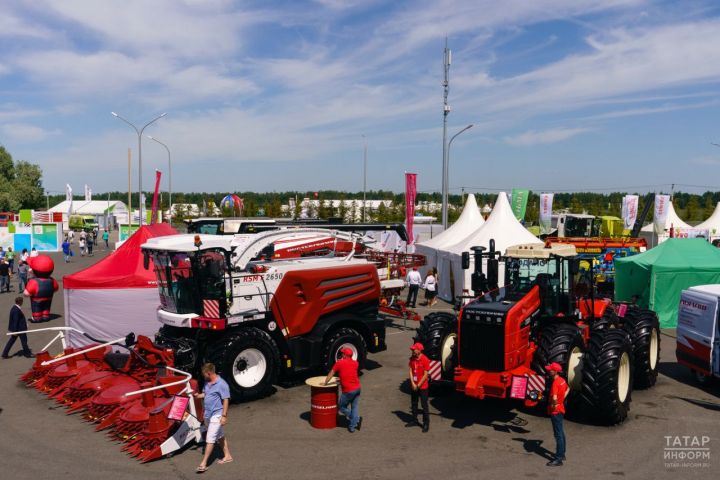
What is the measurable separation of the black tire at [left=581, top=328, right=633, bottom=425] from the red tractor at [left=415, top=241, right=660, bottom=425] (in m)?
0.01

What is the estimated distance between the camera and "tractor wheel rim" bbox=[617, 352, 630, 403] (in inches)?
356

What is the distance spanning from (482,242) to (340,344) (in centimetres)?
1001

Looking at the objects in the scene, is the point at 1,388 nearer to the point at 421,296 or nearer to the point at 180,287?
the point at 180,287

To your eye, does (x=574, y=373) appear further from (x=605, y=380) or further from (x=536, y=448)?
(x=536, y=448)

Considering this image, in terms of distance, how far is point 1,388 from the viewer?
35.7 ft

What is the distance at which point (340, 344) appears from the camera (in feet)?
36.7

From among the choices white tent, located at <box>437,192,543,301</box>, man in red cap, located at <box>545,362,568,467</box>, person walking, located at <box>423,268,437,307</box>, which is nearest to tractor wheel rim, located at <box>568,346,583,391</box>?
man in red cap, located at <box>545,362,568,467</box>

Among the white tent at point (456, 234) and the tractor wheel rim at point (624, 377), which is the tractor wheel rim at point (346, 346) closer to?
the tractor wheel rim at point (624, 377)

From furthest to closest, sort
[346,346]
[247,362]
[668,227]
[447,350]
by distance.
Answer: [668,227]
[346,346]
[247,362]
[447,350]

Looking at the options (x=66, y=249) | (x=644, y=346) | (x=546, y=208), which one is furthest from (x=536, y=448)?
(x=66, y=249)

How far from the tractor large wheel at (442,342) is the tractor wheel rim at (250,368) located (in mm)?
2677

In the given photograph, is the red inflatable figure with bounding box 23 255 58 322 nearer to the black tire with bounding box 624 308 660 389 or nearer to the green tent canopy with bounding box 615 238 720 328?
the black tire with bounding box 624 308 660 389

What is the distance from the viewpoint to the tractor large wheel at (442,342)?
978cm

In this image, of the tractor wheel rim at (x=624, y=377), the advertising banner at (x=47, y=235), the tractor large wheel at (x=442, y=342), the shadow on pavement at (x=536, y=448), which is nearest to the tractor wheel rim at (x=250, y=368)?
the tractor large wheel at (x=442, y=342)
